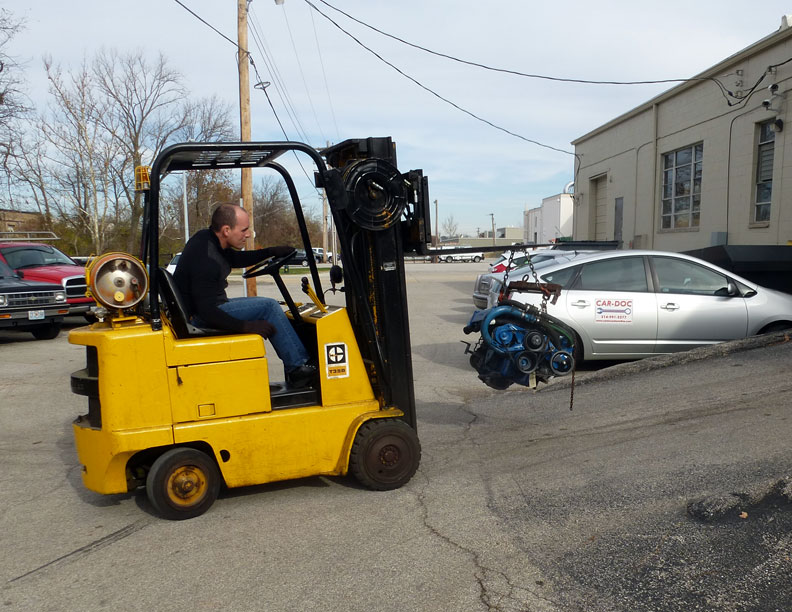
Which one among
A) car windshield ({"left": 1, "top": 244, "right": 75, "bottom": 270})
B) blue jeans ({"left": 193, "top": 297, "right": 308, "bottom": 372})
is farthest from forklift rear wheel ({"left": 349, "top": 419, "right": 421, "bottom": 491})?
car windshield ({"left": 1, "top": 244, "right": 75, "bottom": 270})

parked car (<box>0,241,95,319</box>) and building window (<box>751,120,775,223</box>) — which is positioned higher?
building window (<box>751,120,775,223</box>)

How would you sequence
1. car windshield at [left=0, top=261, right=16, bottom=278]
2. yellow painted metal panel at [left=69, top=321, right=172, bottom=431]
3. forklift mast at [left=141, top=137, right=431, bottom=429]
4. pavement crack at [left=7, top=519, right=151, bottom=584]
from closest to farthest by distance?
pavement crack at [left=7, top=519, right=151, bottom=584] < yellow painted metal panel at [left=69, top=321, right=172, bottom=431] < forklift mast at [left=141, top=137, right=431, bottom=429] < car windshield at [left=0, top=261, right=16, bottom=278]

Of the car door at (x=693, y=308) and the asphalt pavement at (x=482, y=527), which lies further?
the car door at (x=693, y=308)

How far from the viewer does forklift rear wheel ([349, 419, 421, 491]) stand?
4.86m

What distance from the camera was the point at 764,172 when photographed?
55.8 ft

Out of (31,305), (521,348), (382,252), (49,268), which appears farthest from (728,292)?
(49,268)

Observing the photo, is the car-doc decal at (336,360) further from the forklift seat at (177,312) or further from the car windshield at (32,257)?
the car windshield at (32,257)

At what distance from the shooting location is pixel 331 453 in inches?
192

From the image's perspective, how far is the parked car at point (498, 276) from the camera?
10.1m

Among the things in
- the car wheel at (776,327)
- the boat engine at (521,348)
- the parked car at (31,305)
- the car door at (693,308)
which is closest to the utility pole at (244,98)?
the parked car at (31,305)

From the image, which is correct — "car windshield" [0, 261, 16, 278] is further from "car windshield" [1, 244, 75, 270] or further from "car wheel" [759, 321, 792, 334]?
"car wheel" [759, 321, 792, 334]

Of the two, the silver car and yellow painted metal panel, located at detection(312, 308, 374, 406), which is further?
the silver car

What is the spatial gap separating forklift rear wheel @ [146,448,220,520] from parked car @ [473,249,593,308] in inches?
174

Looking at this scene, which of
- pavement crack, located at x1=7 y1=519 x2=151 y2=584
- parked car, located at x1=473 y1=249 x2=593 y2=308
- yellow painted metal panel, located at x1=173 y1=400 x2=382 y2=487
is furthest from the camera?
parked car, located at x1=473 y1=249 x2=593 y2=308
